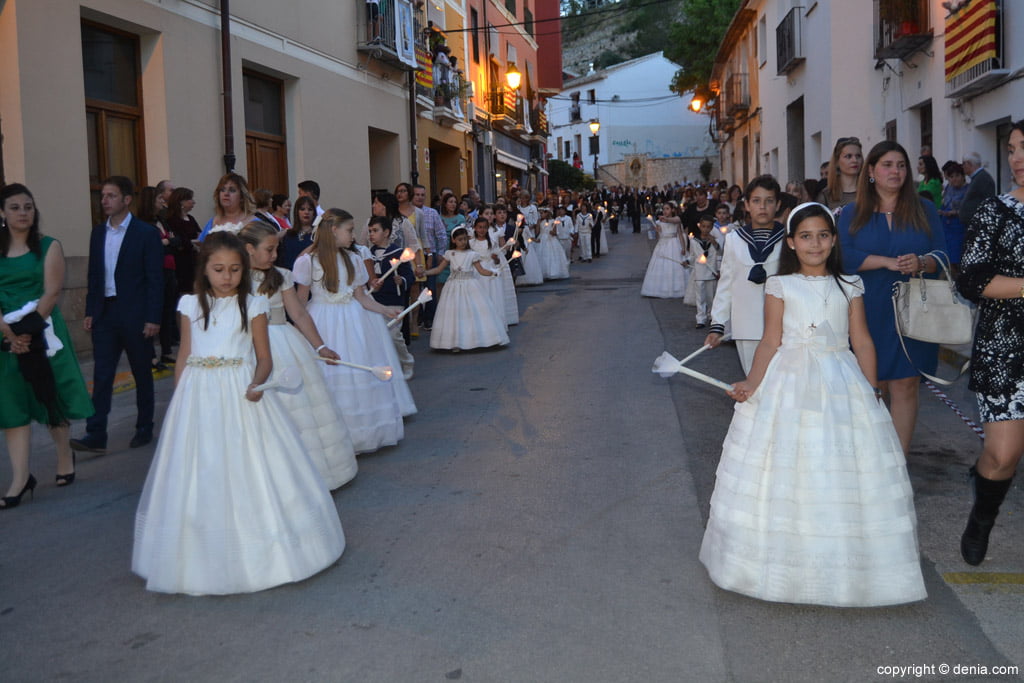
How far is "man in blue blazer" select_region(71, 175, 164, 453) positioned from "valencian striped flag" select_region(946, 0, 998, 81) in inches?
410

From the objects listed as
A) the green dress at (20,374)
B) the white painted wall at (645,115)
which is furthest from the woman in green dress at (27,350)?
the white painted wall at (645,115)

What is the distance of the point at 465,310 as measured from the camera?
12.2m

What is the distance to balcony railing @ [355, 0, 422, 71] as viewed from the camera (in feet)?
66.2

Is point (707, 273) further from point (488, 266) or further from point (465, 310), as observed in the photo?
point (465, 310)

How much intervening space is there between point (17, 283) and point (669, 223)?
1270cm

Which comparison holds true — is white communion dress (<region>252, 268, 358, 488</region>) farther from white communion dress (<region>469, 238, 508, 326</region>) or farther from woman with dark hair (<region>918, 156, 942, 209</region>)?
woman with dark hair (<region>918, 156, 942, 209</region>)

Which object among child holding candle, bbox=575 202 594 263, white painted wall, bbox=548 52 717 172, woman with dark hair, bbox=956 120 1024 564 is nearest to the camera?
woman with dark hair, bbox=956 120 1024 564

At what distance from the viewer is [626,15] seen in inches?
3792

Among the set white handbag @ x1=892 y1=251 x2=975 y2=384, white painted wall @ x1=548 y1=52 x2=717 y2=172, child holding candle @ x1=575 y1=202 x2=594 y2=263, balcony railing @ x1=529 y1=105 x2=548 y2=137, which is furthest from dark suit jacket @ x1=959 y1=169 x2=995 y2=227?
white painted wall @ x1=548 y1=52 x2=717 y2=172

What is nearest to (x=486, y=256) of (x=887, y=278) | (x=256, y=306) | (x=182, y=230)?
(x=182, y=230)

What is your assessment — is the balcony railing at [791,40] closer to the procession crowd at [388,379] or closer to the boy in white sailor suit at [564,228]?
the boy in white sailor suit at [564,228]

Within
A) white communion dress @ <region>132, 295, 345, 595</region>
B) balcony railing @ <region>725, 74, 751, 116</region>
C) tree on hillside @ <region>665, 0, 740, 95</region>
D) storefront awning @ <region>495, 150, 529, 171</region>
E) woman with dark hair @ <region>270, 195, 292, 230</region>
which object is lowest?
white communion dress @ <region>132, 295, 345, 595</region>

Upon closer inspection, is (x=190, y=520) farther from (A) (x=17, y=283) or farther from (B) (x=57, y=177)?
(B) (x=57, y=177)

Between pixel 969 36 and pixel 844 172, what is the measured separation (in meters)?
8.03
